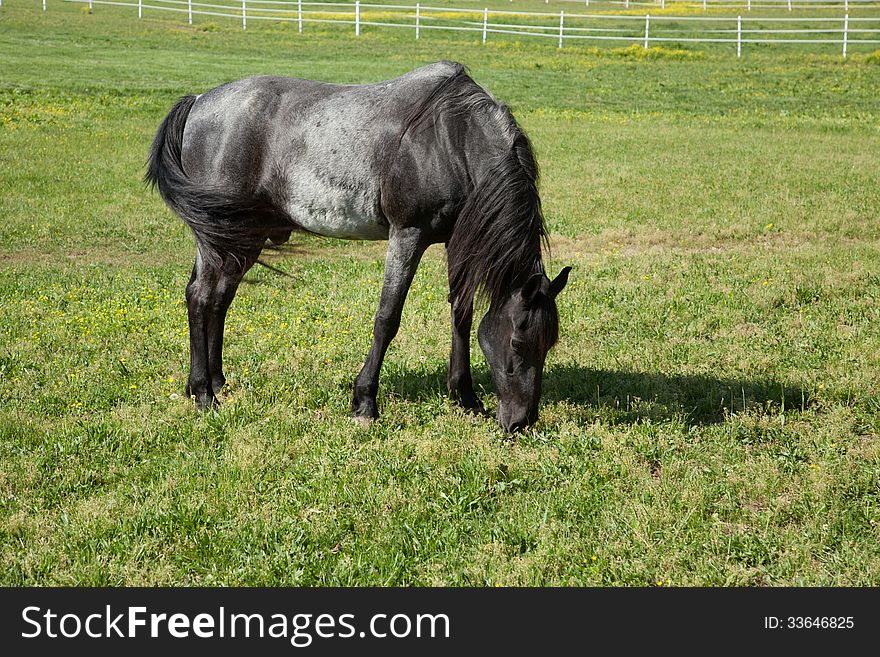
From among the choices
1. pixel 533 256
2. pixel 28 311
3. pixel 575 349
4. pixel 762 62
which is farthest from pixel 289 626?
pixel 762 62

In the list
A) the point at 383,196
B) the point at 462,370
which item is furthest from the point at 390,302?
the point at 462,370

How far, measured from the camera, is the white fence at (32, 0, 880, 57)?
136 feet

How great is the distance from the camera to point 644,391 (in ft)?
21.8

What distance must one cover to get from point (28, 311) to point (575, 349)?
16.9ft

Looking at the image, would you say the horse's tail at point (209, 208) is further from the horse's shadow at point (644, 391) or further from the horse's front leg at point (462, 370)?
the horse's shadow at point (644, 391)

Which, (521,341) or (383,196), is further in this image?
(383,196)

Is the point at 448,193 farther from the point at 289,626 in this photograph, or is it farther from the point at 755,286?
the point at 755,286

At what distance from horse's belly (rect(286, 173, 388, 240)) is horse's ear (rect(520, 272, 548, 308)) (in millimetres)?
1256

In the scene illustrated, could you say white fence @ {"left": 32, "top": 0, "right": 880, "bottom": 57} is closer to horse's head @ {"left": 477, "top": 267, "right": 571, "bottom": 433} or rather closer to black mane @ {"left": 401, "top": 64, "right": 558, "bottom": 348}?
black mane @ {"left": 401, "top": 64, "right": 558, "bottom": 348}

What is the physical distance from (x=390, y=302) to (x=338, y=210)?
74 centimetres

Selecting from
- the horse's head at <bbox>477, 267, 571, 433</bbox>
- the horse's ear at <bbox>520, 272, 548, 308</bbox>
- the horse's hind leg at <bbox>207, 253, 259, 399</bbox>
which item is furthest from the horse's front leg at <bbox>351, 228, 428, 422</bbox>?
the horse's hind leg at <bbox>207, 253, 259, 399</bbox>

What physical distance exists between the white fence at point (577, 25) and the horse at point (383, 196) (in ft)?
116

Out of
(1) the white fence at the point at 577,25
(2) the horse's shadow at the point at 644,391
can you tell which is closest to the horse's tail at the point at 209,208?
(2) the horse's shadow at the point at 644,391

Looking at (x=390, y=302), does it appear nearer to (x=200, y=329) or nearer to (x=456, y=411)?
(x=456, y=411)
